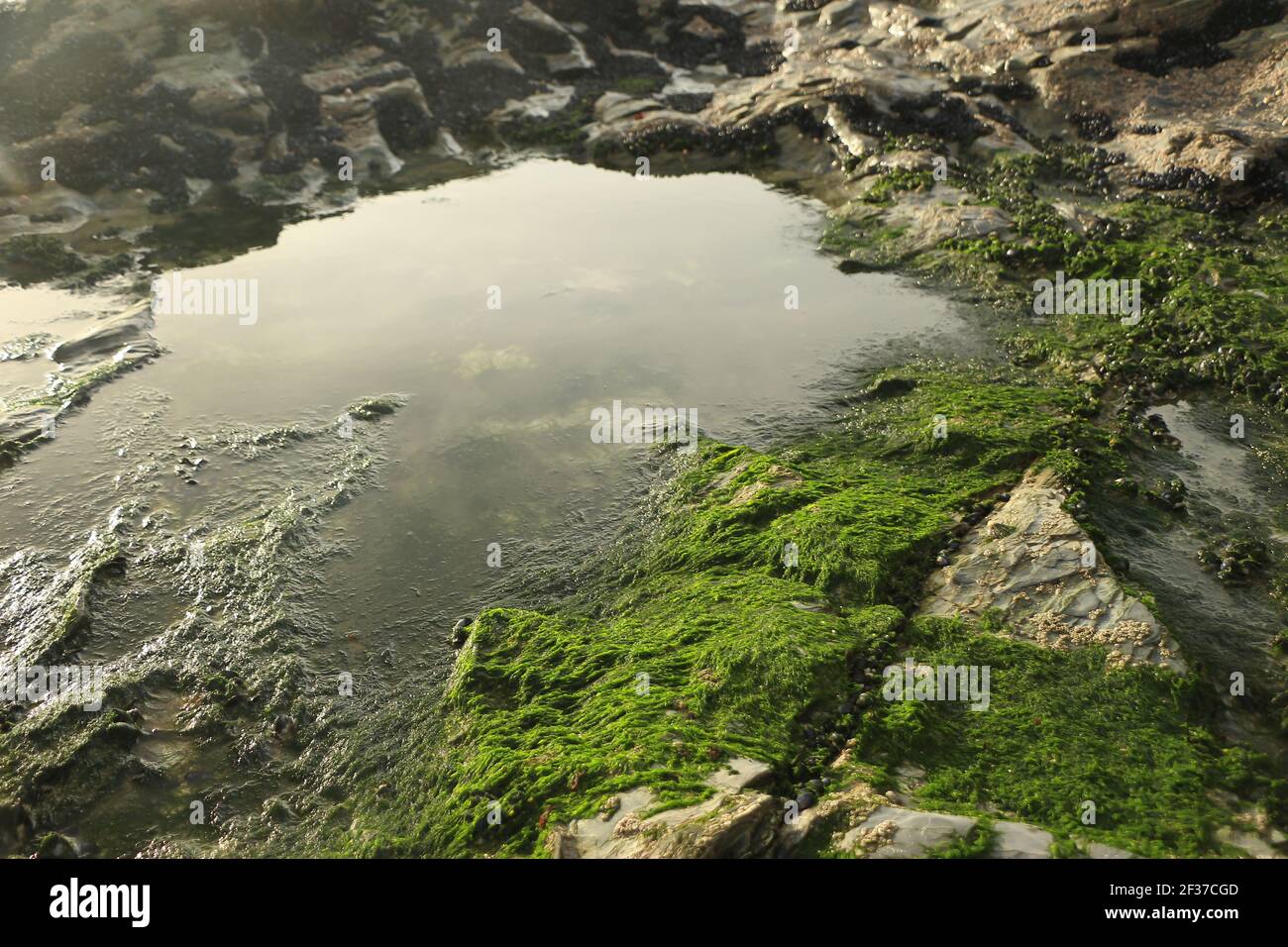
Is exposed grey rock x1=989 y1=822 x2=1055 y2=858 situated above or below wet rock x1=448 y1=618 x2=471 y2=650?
above

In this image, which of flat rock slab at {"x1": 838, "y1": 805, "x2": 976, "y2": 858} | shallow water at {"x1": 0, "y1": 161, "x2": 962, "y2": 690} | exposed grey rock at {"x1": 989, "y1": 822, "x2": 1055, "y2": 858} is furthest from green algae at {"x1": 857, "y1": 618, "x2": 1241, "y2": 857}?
shallow water at {"x1": 0, "y1": 161, "x2": 962, "y2": 690}

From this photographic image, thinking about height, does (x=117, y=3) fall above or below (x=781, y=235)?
above

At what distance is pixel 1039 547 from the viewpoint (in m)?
10.4

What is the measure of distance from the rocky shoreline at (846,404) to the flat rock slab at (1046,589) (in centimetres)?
5

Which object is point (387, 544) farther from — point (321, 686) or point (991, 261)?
point (991, 261)

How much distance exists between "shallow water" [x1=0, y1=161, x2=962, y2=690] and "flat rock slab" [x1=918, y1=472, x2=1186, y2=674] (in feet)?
15.6

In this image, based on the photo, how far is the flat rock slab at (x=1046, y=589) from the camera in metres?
9.27

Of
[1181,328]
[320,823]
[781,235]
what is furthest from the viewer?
[781,235]

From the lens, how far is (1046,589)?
9.90m

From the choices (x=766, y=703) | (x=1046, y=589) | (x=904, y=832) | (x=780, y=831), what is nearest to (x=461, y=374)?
(x=766, y=703)

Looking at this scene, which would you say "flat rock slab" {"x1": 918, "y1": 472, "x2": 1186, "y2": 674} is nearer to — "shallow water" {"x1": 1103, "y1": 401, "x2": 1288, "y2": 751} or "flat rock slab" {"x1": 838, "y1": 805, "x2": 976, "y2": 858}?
"shallow water" {"x1": 1103, "y1": 401, "x2": 1288, "y2": 751}

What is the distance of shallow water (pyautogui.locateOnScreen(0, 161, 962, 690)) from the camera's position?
12453 mm
